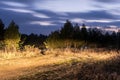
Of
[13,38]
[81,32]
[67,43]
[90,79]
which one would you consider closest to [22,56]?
[90,79]

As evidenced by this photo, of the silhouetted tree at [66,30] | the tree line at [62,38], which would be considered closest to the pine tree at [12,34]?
the tree line at [62,38]

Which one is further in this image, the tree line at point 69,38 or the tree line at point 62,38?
the tree line at point 69,38

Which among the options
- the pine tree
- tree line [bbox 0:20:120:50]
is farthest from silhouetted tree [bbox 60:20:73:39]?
the pine tree

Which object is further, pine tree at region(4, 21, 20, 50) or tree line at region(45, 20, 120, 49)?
tree line at region(45, 20, 120, 49)

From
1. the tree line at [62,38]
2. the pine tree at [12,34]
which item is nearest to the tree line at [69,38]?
the tree line at [62,38]

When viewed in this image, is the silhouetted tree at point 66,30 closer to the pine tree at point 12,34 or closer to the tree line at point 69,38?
the tree line at point 69,38

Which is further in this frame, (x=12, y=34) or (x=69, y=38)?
(x=69, y=38)

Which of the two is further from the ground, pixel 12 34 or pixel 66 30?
pixel 12 34

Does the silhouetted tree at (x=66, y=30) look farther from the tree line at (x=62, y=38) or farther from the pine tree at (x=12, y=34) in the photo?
the pine tree at (x=12, y=34)

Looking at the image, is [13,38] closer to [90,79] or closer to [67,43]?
[67,43]

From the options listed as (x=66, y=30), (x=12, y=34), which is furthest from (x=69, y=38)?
(x=12, y=34)

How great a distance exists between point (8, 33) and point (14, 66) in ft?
118

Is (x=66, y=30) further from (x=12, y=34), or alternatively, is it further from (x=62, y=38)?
(x=12, y=34)

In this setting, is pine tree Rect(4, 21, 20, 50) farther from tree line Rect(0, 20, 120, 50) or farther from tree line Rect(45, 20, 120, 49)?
tree line Rect(45, 20, 120, 49)
